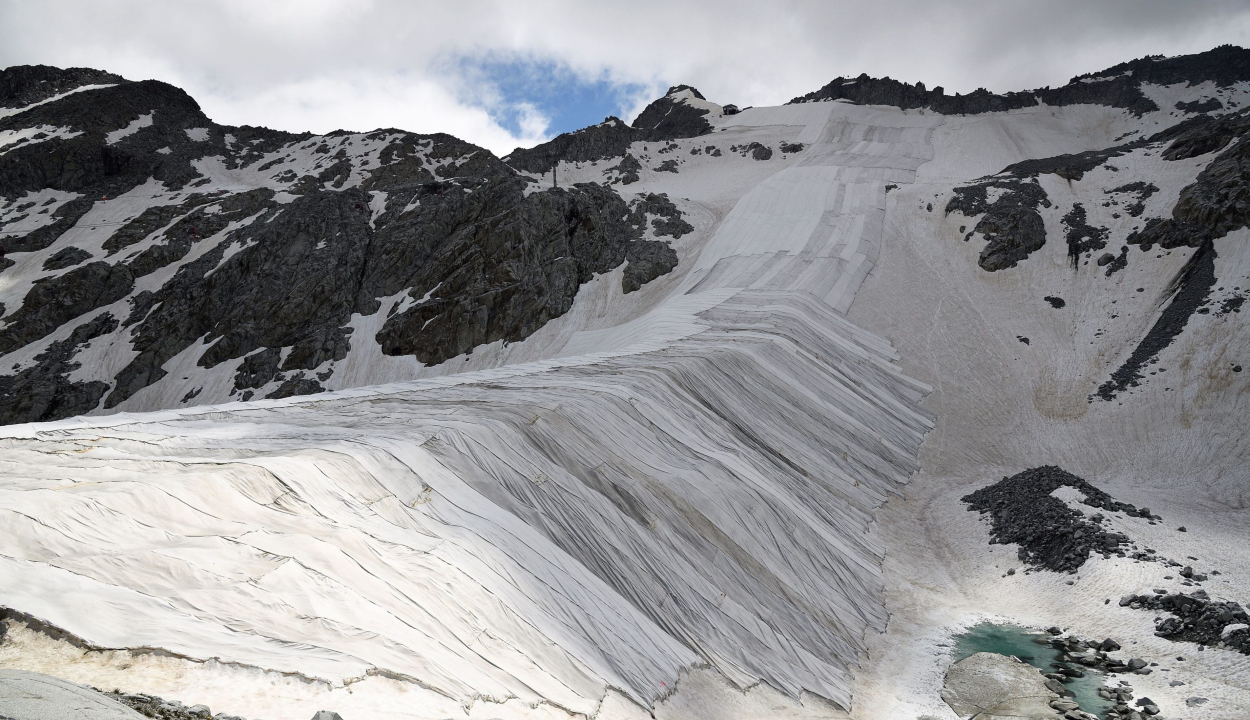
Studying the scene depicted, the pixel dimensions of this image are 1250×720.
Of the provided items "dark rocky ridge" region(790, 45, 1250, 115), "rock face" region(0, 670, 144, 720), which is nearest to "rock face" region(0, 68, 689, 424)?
"rock face" region(0, 670, 144, 720)

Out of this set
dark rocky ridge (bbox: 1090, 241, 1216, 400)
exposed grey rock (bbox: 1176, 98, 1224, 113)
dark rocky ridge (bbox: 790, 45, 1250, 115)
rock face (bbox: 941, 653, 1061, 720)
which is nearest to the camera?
rock face (bbox: 941, 653, 1061, 720)

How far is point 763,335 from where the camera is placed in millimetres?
34094

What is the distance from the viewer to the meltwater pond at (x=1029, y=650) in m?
15.7

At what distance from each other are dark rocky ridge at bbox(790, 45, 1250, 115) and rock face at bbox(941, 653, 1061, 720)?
330 ft

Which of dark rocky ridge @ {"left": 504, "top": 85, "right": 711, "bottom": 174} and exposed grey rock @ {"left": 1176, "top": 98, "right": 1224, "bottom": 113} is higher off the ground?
exposed grey rock @ {"left": 1176, "top": 98, "right": 1224, "bottom": 113}

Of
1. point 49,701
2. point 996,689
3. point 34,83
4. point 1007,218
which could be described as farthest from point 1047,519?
point 34,83

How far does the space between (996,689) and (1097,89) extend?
366ft

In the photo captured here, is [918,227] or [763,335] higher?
[918,227]

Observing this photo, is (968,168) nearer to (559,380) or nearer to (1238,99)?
(1238,99)

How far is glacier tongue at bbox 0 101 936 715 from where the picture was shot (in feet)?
30.1

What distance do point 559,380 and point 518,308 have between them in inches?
1219

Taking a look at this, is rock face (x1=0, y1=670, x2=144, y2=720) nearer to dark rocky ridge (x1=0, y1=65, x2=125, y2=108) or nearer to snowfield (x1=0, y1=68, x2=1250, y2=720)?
snowfield (x1=0, y1=68, x2=1250, y2=720)

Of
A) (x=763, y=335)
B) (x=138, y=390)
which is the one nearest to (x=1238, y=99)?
(x=763, y=335)

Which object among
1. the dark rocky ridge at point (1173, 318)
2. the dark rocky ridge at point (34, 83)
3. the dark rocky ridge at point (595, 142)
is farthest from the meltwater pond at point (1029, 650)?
the dark rocky ridge at point (34, 83)
